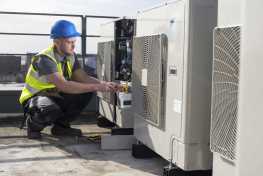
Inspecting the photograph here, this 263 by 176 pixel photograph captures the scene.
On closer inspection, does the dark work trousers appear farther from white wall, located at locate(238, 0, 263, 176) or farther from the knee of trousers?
white wall, located at locate(238, 0, 263, 176)

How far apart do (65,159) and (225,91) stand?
1.84 m

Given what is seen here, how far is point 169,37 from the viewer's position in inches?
134

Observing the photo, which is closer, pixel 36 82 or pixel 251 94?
pixel 251 94

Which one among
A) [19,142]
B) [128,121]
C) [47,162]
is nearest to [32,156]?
[47,162]

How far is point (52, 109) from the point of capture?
4.80 metres

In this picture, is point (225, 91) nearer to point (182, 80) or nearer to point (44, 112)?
point (182, 80)

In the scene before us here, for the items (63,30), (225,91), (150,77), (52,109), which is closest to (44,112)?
(52,109)

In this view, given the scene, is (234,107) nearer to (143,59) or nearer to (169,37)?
(169,37)

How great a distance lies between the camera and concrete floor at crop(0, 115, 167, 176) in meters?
3.67

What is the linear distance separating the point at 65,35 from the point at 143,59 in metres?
1.30

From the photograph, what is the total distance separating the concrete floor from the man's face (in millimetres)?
921

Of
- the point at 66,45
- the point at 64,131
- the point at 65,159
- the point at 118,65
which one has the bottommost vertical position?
the point at 65,159

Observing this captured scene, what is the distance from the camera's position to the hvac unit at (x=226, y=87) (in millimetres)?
2600

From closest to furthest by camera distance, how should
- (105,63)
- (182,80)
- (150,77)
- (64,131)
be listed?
(182,80), (150,77), (64,131), (105,63)
